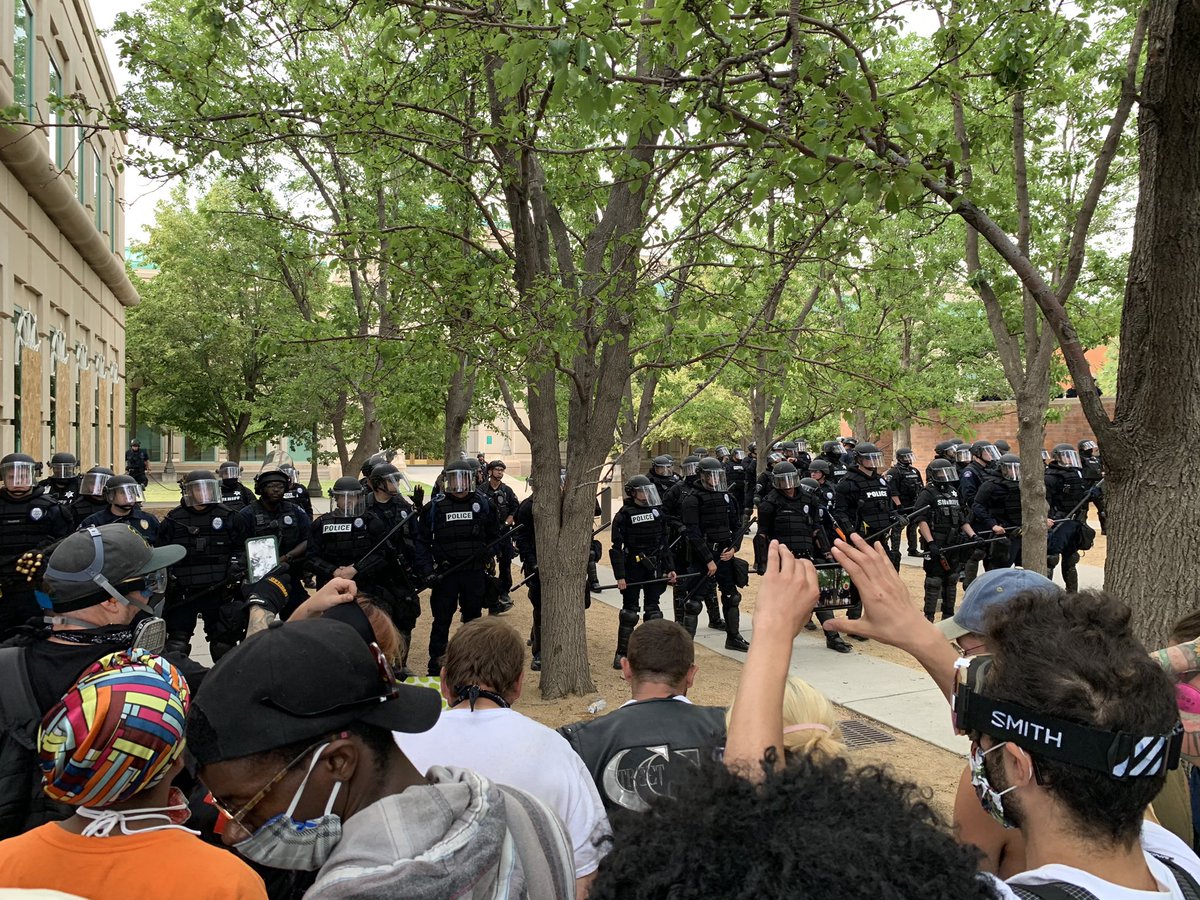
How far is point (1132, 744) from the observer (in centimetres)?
142

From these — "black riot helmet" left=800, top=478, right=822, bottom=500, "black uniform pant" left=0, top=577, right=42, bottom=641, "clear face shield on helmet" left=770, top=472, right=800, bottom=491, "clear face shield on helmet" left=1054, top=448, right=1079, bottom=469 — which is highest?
"clear face shield on helmet" left=1054, top=448, right=1079, bottom=469

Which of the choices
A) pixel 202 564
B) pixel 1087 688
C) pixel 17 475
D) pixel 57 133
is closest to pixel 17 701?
pixel 1087 688

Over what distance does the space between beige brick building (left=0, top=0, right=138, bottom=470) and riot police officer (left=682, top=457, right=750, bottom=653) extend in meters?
8.04

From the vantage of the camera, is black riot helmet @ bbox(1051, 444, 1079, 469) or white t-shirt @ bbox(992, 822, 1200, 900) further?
black riot helmet @ bbox(1051, 444, 1079, 469)

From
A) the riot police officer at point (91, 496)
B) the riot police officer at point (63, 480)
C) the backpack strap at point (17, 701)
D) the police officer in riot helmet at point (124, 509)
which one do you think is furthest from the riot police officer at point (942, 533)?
the riot police officer at point (63, 480)

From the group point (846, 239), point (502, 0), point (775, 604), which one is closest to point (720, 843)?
point (775, 604)

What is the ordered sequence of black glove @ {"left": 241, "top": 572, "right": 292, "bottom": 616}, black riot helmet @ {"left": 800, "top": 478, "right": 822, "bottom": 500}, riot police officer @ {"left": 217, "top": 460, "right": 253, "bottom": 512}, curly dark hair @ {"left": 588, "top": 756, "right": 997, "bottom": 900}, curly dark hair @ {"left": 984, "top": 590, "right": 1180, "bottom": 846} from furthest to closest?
black riot helmet @ {"left": 800, "top": 478, "right": 822, "bottom": 500} < riot police officer @ {"left": 217, "top": 460, "right": 253, "bottom": 512} < black glove @ {"left": 241, "top": 572, "right": 292, "bottom": 616} < curly dark hair @ {"left": 984, "top": 590, "right": 1180, "bottom": 846} < curly dark hair @ {"left": 588, "top": 756, "right": 997, "bottom": 900}

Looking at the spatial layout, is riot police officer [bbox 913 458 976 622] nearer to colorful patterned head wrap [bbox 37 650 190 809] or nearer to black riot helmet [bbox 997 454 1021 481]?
black riot helmet [bbox 997 454 1021 481]

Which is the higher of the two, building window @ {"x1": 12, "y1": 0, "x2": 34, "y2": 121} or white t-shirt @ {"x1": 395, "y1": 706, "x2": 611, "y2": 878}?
building window @ {"x1": 12, "y1": 0, "x2": 34, "y2": 121}

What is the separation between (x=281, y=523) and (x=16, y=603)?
237 cm

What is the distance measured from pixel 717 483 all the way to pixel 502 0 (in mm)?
5870

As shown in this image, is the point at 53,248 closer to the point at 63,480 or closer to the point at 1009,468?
the point at 63,480

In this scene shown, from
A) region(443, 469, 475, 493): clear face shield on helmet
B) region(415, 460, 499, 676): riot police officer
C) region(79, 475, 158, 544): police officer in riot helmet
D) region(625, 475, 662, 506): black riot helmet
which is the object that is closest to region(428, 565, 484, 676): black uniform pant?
region(415, 460, 499, 676): riot police officer

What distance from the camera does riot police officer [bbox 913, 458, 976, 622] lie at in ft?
35.0
